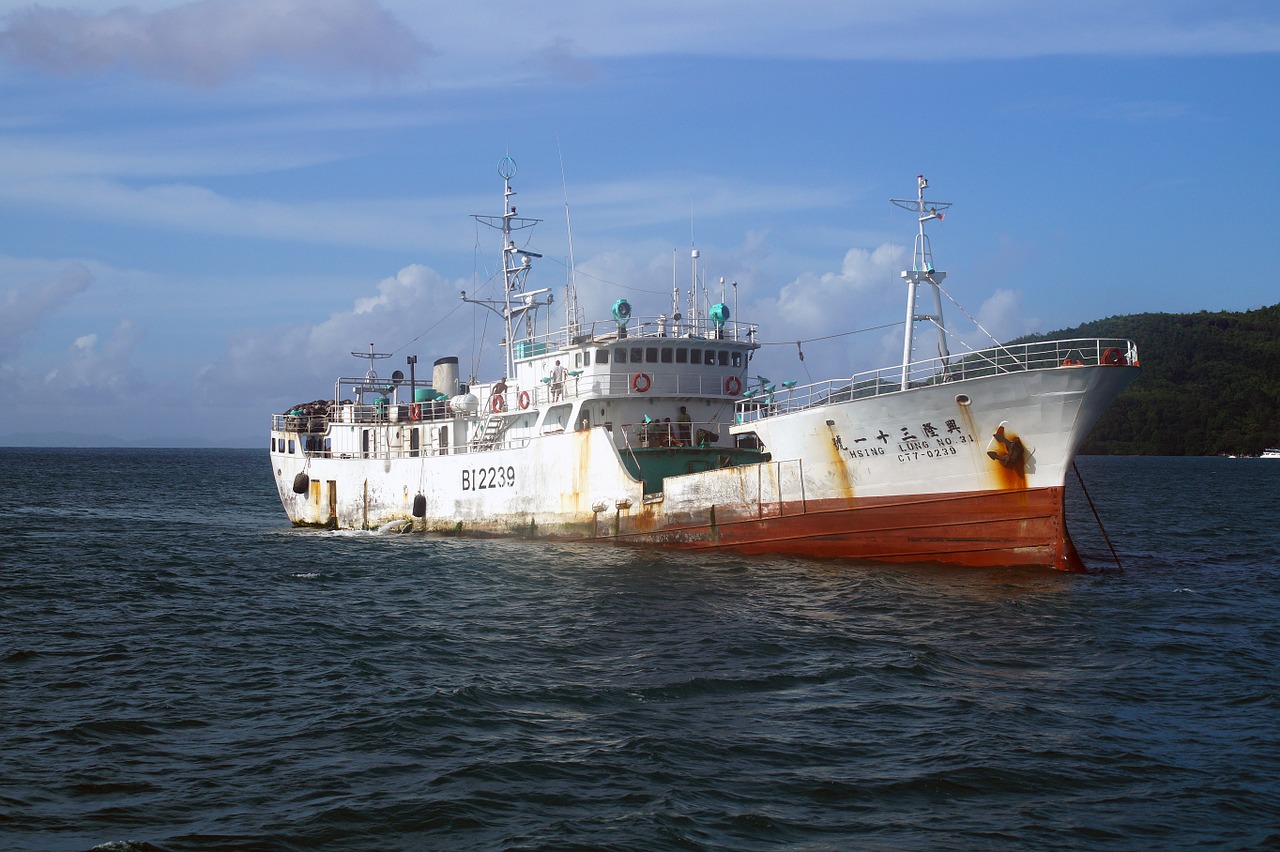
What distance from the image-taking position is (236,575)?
2666 cm

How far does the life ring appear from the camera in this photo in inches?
815

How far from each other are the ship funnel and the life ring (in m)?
24.2

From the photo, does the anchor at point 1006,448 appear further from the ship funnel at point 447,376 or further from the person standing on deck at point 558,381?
the ship funnel at point 447,376

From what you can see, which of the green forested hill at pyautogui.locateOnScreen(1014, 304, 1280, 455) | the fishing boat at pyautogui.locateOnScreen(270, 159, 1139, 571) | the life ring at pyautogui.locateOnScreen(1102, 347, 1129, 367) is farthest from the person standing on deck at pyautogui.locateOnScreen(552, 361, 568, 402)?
the green forested hill at pyautogui.locateOnScreen(1014, 304, 1280, 455)

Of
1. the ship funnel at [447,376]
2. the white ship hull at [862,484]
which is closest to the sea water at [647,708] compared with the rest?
the white ship hull at [862,484]

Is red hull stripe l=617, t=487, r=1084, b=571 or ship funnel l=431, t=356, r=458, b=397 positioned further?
ship funnel l=431, t=356, r=458, b=397

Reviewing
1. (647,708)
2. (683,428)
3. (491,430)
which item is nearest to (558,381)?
(491,430)

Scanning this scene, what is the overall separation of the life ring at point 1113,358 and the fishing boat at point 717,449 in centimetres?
3

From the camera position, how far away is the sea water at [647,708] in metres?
9.79

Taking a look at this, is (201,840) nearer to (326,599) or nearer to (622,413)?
(326,599)

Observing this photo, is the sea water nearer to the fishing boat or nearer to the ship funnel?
the fishing boat

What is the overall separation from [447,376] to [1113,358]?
975 inches

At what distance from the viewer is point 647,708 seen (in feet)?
43.8

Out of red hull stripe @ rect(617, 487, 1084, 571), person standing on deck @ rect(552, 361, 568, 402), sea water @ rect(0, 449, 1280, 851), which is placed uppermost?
person standing on deck @ rect(552, 361, 568, 402)
